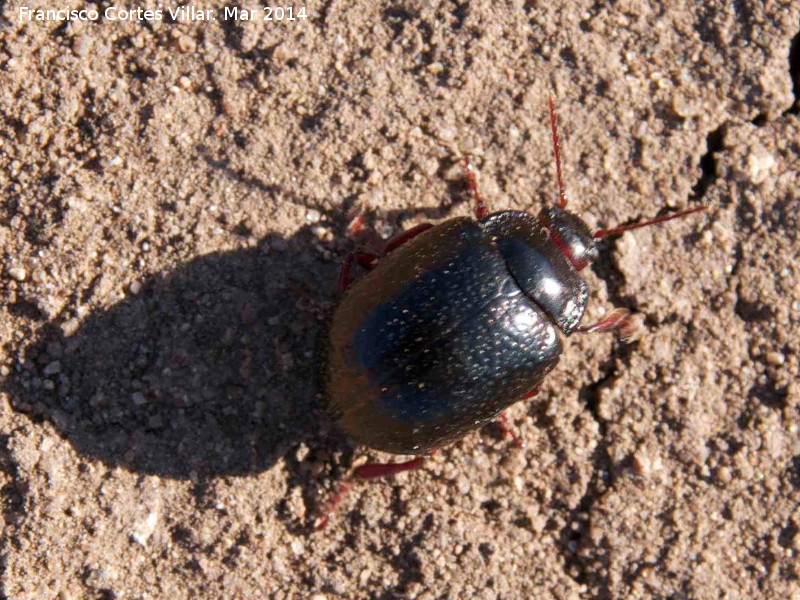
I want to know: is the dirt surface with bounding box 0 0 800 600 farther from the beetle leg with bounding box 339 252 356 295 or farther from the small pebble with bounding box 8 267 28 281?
the beetle leg with bounding box 339 252 356 295

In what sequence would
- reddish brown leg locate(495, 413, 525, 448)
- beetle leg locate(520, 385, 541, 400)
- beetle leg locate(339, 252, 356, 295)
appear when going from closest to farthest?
beetle leg locate(520, 385, 541, 400) → beetle leg locate(339, 252, 356, 295) → reddish brown leg locate(495, 413, 525, 448)

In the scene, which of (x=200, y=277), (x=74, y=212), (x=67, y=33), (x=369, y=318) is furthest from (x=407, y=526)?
(x=67, y=33)

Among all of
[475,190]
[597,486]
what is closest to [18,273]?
[475,190]

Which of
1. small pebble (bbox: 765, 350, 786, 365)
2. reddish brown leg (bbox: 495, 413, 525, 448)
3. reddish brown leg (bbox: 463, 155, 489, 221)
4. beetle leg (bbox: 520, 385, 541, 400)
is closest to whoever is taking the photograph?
beetle leg (bbox: 520, 385, 541, 400)

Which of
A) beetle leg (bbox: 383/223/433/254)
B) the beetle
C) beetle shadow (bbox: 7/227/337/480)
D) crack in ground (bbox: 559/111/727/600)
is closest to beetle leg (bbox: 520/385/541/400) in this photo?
the beetle

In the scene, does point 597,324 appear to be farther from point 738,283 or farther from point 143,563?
point 143,563

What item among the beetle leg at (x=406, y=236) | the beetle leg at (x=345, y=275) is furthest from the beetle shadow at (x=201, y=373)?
the beetle leg at (x=406, y=236)

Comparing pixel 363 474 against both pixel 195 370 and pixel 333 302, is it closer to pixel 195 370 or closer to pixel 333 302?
pixel 333 302
